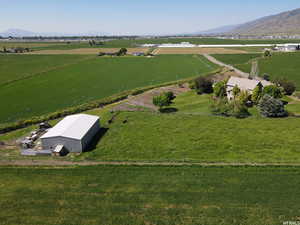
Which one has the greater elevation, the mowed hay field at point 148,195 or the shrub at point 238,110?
the shrub at point 238,110

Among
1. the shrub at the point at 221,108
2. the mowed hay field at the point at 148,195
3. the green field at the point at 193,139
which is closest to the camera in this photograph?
the mowed hay field at the point at 148,195

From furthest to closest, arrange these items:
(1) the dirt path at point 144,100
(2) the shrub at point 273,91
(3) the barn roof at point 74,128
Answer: (1) the dirt path at point 144,100, (2) the shrub at point 273,91, (3) the barn roof at point 74,128

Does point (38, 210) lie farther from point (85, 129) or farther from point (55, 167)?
point (85, 129)

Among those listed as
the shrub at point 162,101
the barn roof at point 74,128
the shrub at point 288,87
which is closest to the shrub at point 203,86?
the shrub at point 162,101

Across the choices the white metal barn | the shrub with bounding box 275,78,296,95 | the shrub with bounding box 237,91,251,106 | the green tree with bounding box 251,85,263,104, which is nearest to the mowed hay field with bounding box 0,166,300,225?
the white metal barn

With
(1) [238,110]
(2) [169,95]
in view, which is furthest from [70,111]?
(1) [238,110]

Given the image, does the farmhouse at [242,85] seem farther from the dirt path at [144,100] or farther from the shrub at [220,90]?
the dirt path at [144,100]
